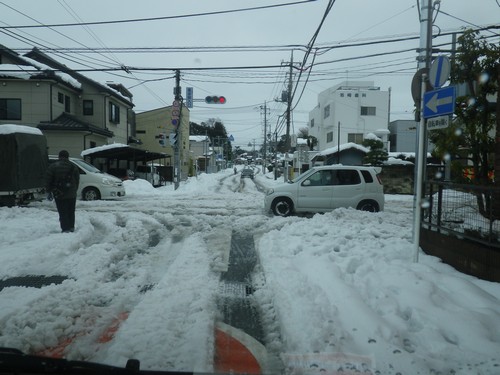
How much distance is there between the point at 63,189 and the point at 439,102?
7.47 meters

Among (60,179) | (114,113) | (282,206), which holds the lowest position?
(282,206)

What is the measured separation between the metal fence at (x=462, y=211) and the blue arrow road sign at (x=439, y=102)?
3.60 ft

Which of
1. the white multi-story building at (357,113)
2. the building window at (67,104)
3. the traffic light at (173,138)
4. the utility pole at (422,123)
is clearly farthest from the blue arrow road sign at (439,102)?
the white multi-story building at (357,113)

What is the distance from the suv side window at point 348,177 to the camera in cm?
1273

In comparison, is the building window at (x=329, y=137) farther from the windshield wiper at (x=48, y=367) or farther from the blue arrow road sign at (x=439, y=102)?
the windshield wiper at (x=48, y=367)

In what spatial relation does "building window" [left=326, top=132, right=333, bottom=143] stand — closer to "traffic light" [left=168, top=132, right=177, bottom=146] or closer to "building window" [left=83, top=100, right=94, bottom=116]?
"building window" [left=83, top=100, right=94, bottom=116]

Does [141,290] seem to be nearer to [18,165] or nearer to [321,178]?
[321,178]

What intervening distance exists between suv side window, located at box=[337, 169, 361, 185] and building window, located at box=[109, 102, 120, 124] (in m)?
23.5

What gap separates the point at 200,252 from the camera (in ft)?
24.6

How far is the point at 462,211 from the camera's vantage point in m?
5.93

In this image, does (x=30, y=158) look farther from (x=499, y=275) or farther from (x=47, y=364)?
(x=499, y=275)

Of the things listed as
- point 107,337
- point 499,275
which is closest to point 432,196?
Answer: point 499,275

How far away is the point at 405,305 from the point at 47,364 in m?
3.47

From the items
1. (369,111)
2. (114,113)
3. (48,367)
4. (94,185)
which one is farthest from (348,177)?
(369,111)
